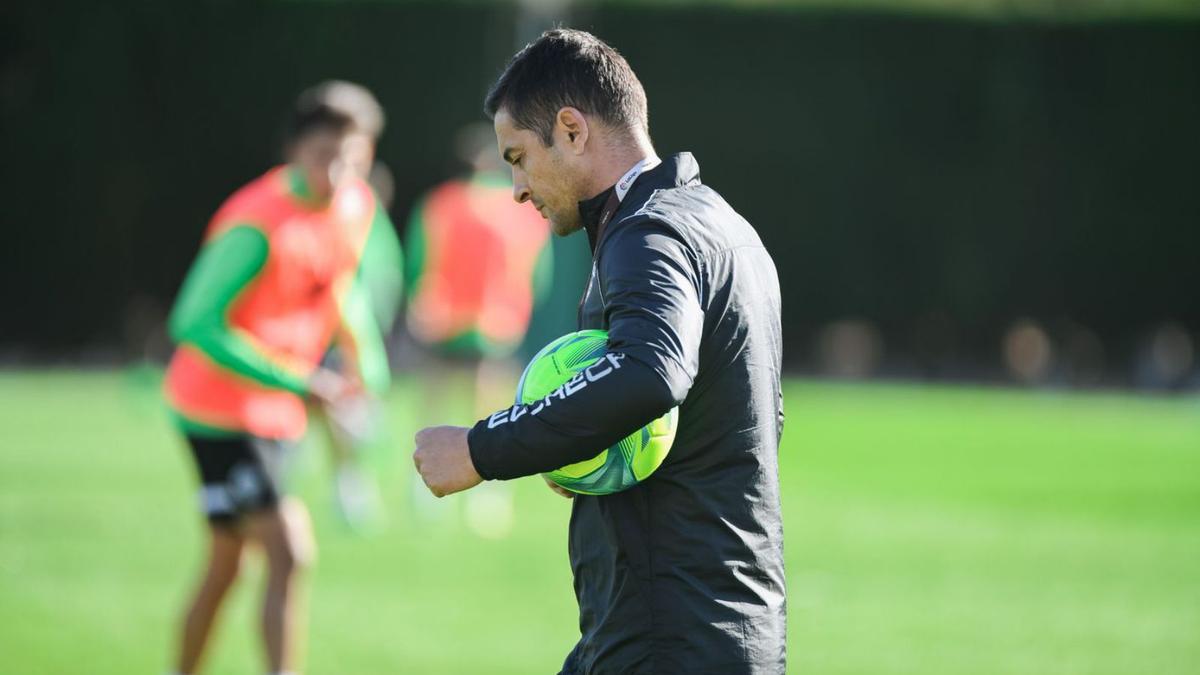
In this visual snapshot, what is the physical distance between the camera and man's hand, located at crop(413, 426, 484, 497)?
3283 mm

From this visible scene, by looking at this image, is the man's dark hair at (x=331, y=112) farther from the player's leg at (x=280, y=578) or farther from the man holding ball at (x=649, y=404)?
the man holding ball at (x=649, y=404)

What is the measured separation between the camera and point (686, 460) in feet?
11.2

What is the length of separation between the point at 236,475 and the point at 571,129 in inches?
123

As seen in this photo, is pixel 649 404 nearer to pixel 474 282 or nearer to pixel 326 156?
pixel 326 156

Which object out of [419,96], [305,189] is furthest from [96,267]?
[305,189]

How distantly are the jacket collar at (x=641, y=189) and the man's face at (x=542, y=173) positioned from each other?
Result: 31 millimetres

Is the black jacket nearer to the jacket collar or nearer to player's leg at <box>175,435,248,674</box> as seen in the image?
the jacket collar

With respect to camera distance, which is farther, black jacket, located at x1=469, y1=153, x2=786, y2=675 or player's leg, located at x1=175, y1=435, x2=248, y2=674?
player's leg, located at x1=175, y1=435, x2=248, y2=674

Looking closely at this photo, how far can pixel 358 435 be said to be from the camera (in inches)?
436

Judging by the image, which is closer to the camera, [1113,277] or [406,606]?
[406,606]

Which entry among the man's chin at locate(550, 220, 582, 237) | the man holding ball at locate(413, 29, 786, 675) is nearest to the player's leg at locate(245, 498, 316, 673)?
the man holding ball at locate(413, 29, 786, 675)

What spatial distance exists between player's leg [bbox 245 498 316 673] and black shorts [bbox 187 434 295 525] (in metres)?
0.06

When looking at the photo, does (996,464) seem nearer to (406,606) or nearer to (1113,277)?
(406,606)

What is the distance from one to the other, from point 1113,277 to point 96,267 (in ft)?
50.1
